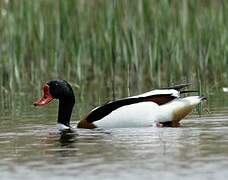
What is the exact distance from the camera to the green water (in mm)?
7778

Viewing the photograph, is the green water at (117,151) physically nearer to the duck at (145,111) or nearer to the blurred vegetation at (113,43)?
the duck at (145,111)

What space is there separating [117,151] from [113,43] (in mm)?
6060

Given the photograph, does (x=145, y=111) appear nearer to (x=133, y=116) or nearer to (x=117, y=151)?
(x=133, y=116)

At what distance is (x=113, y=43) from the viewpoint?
48.9ft

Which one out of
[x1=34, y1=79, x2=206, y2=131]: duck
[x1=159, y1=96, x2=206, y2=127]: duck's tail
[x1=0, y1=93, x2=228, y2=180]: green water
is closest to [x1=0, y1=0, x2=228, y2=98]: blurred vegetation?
[x1=0, y1=93, x2=228, y2=180]: green water

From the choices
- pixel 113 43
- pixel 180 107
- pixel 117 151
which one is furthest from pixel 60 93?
pixel 117 151


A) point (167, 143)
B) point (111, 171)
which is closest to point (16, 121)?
point (167, 143)

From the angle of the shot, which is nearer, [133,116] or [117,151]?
[117,151]

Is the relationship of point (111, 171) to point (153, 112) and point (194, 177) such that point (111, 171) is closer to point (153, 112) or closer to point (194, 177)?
point (194, 177)

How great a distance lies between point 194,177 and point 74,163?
1301mm

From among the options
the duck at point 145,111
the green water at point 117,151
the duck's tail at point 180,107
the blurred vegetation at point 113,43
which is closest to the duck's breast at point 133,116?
the duck at point 145,111

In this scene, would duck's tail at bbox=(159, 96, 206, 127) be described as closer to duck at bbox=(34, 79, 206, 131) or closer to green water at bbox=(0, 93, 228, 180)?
duck at bbox=(34, 79, 206, 131)

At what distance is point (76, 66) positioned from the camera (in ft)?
50.8

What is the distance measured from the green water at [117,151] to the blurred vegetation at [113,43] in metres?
2.90
